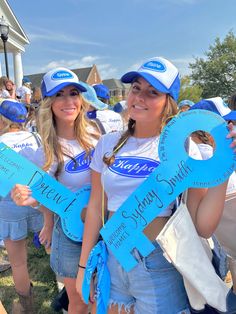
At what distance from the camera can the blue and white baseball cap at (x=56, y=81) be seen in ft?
6.65

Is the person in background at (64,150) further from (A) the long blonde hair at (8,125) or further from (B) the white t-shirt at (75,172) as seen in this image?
(A) the long blonde hair at (8,125)

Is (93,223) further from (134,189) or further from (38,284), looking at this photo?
(38,284)

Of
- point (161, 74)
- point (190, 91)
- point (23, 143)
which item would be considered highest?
point (161, 74)

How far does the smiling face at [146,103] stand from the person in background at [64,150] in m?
0.58

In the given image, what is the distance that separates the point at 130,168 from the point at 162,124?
29 centimetres

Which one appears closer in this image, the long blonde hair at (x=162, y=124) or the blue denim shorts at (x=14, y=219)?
the long blonde hair at (x=162, y=124)

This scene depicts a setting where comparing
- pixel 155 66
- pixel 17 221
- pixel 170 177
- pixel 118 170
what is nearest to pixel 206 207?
pixel 170 177

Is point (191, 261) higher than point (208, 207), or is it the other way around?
point (208, 207)

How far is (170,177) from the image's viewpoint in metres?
1.46

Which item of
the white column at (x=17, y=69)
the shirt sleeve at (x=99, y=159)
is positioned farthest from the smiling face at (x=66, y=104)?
the white column at (x=17, y=69)

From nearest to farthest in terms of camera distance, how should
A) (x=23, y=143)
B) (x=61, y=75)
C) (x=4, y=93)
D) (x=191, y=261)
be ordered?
(x=191, y=261), (x=61, y=75), (x=23, y=143), (x=4, y=93)

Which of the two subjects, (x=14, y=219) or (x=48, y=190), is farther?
(x=14, y=219)

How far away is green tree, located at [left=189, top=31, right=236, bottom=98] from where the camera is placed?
44094 mm

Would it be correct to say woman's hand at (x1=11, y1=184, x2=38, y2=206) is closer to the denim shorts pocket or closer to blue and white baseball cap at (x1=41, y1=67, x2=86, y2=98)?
blue and white baseball cap at (x1=41, y1=67, x2=86, y2=98)
